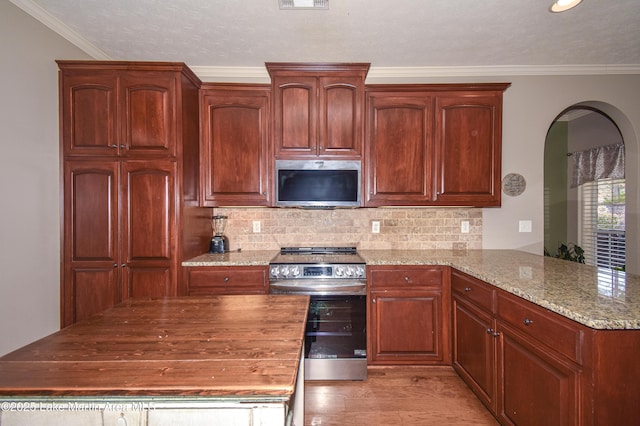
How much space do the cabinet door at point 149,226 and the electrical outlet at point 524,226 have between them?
309cm

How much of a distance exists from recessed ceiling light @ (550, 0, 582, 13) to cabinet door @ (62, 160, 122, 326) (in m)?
3.24

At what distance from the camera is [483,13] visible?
2062 millimetres

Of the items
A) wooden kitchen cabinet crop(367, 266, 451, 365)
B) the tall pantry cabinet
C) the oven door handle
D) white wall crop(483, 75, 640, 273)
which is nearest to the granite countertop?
wooden kitchen cabinet crop(367, 266, 451, 365)

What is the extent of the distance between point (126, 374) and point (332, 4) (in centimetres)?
223

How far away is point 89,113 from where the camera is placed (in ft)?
7.56

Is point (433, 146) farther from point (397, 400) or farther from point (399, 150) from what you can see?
point (397, 400)

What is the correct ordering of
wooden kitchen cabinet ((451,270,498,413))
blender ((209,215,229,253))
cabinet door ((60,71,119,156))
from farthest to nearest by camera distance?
Result: 1. blender ((209,215,229,253))
2. cabinet door ((60,71,119,156))
3. wooden kitchen cabinet ((451,270,498,413))

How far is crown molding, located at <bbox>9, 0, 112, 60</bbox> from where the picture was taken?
77.9 inches

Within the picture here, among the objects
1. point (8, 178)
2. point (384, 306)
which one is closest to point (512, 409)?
point (384, 306)

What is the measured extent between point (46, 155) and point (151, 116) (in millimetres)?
763

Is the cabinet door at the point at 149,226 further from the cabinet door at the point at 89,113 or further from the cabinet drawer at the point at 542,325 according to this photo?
the cabinet drawer at the point at 542,325

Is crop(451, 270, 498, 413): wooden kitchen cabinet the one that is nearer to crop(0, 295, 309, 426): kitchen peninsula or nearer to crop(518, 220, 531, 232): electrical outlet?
crop(518, 220, 531, 232): electrical outlet

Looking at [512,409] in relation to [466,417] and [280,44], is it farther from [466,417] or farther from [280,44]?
[280,44]

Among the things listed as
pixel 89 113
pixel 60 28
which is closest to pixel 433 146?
pixel 89 113
